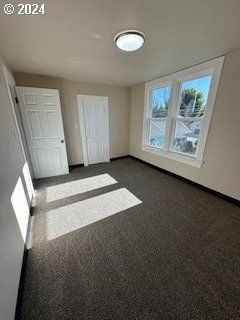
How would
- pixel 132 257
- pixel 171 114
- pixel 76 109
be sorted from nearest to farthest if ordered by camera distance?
pixel 132 257 → pixel 171 114 → pixel 76 109

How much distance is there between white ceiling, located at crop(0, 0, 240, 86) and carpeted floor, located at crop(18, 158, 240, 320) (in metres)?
2.33

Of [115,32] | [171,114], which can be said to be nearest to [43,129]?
[115,32]

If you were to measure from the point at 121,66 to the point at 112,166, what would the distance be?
250 cm

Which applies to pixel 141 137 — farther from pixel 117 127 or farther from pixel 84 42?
pixel 84 42

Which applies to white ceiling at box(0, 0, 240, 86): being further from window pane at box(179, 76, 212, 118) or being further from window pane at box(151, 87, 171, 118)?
window pane at box(151, 87, 171, 118)

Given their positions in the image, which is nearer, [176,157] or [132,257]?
[132,257]

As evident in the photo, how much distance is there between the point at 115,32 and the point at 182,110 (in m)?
2.03

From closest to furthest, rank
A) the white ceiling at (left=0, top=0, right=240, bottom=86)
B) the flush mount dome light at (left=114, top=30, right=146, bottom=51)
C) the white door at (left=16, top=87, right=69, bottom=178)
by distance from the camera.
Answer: the white ceiling at (left=0, top=0, right=240, bottom=86) → the flush mount dome light at (left=114, top=30, right=146, bottom=51) → the white door at (left=16, top=87, right=69, bottom=178)

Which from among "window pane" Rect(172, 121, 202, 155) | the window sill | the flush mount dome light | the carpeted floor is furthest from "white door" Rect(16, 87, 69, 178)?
"window pane" Rect(172, 121, 202, 155)

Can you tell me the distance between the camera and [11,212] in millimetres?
1354

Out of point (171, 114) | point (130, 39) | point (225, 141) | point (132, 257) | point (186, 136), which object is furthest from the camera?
point (171, 114)

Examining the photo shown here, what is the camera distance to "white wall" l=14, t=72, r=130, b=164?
320cm

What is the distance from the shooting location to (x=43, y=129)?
3.16 metres

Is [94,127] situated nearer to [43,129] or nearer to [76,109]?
[76,109]
